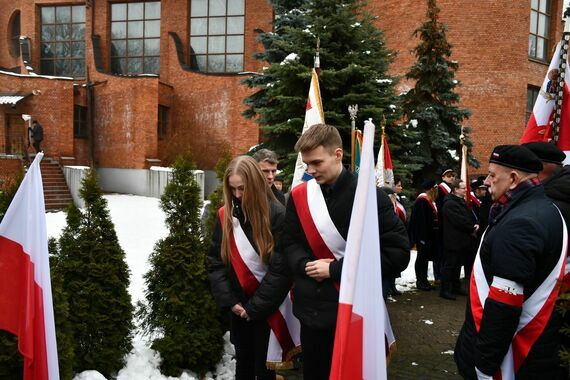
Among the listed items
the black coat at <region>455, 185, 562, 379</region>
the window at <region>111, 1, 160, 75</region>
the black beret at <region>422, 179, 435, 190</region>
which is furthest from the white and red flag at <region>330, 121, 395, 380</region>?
the window at <region>111, 1, 160, 75</region>

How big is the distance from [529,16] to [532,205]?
23.7 meters

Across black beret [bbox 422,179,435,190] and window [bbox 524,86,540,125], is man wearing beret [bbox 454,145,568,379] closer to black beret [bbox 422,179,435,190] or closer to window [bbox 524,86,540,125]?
black beret [bbox 422,179,435,190]

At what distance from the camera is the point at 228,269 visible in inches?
141

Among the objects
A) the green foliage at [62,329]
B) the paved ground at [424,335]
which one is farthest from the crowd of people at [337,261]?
the paved ground at [424,335]

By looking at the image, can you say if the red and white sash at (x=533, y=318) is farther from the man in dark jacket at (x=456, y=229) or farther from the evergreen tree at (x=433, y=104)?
the evergreen tree at (x=433, y=104)

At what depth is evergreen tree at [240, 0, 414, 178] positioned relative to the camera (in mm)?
10477

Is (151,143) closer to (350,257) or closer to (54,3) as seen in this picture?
(54,3)

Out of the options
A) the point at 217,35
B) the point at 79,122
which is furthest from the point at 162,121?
the point at 217,35

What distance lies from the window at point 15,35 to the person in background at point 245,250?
3250 cm

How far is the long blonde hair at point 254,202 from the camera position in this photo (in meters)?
3.36

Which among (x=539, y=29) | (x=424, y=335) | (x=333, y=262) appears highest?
(x=539, y=29)

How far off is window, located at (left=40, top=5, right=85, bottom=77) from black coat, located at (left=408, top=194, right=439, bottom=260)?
81.8 ft

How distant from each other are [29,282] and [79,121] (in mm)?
23058

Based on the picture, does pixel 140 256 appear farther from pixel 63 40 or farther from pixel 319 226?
pixel 63 40
